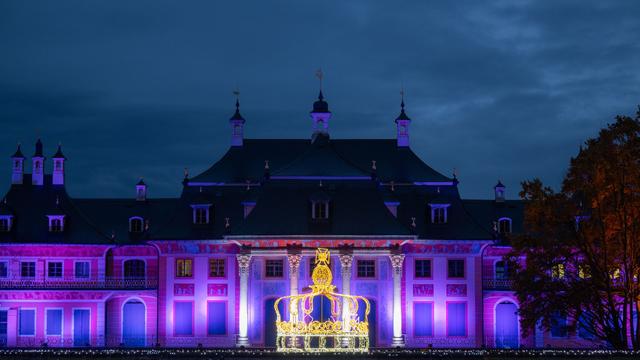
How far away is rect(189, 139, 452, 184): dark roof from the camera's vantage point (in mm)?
69562

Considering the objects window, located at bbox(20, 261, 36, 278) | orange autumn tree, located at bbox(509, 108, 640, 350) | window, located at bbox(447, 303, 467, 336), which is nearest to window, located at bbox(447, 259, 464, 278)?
window, located at bbox(447, 303, 467, 336)

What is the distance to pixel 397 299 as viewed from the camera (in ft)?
215

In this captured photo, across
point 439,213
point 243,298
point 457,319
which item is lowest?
point 457,319

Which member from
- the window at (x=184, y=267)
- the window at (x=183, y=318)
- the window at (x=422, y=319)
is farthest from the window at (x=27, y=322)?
the window at (x=422, y=319)

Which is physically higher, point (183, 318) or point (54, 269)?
point (54, 269)

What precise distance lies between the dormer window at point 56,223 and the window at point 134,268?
16.3ft

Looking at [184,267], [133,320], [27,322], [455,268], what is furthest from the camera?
[133,320]

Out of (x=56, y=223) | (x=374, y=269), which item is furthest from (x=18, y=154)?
(x=374, y=269)

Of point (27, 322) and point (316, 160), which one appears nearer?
point (27, 322)

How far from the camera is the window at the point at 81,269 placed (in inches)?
2798

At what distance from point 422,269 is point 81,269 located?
2285 cm

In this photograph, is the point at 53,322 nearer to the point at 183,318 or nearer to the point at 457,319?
the point at 183,318

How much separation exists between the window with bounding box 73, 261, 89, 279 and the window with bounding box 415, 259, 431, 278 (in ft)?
72.4

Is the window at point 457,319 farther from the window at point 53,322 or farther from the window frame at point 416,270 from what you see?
the window at point 53,322
